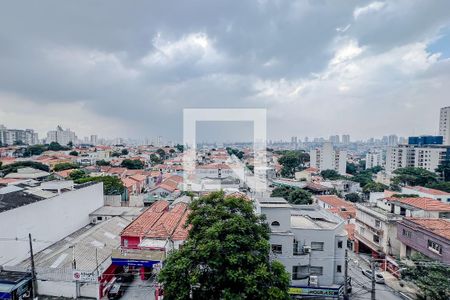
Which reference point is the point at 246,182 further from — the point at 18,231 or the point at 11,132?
the point at 11,132

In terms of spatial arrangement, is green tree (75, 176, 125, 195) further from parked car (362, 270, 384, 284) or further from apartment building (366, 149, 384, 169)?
apartment building (366, 149, 384, 169)

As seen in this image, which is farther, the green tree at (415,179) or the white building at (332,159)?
the white building at (332,159)

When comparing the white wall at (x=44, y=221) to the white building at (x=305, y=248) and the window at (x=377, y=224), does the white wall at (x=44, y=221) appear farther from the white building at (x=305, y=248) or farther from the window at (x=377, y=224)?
the window at (x=377, y=224)

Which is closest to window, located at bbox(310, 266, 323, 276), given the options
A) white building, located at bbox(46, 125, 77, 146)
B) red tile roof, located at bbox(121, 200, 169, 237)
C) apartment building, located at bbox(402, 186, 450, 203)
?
red tile roof, located at bbox(121, 200, 169, 237)

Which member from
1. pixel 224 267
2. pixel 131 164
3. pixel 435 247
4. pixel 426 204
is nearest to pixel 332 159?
pixel 426 204

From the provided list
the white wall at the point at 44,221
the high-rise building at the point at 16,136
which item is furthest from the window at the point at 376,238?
the high-rise building at the point at 16,136

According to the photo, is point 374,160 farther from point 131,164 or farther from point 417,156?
point 131,164

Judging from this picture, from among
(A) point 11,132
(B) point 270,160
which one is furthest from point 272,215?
(A) point 11,132

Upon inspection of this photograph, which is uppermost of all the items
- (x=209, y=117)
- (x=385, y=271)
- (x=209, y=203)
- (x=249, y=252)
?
(x=209, y=117)
